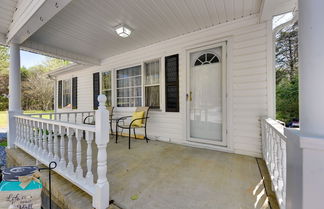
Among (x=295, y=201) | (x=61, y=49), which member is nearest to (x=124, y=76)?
(x=61, y=49)

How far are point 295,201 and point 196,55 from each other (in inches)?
119

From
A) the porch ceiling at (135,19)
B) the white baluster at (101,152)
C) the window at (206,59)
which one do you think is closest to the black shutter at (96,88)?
the porch ceiling at (135,19)

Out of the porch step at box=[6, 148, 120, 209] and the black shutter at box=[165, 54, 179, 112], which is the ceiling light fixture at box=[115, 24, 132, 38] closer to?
the black shutter at box=[165, 54, 179, 112]

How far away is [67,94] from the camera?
6938 millimetres

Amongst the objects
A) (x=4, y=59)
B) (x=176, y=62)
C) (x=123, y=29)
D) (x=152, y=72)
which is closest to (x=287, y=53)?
(x=176, y=62)

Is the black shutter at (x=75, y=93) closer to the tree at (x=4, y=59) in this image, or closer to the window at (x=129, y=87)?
the window at (x=129, y=87)

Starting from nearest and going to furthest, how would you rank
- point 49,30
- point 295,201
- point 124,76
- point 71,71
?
point 295,201
point 49,30
point 124,76
point 71,71

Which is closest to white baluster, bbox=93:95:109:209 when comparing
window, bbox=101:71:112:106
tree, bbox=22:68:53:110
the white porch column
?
the white porch column

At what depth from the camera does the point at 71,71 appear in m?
6.43

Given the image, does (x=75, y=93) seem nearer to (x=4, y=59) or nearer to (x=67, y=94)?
(x=67, y=94)

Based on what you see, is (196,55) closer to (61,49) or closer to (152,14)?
(152,14)

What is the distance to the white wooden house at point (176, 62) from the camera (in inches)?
79.9

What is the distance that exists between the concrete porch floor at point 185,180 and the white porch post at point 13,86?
2346mm

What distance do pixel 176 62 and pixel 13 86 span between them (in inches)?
141
